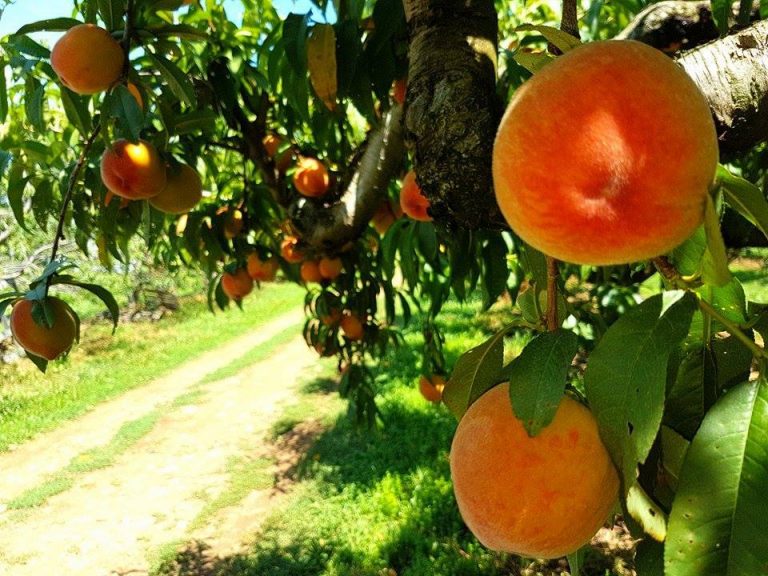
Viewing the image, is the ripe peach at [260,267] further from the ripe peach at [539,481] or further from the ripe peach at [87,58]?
the ripe peach at [539,481]

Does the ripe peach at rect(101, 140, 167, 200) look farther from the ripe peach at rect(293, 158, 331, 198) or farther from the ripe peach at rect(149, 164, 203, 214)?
the ripe peach at rect(293, 158, 331, 198)

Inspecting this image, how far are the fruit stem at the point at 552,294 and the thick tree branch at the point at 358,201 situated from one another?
989 mm

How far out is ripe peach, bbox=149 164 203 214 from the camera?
1.41 m

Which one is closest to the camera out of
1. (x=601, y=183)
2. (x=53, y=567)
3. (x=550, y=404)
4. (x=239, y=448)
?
(x=601, y=183)

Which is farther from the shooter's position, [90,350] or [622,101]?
[90,350]

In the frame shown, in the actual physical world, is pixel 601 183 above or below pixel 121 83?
below

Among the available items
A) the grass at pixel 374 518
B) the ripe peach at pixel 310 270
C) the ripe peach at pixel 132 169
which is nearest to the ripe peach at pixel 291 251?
the ripe peach at pixel 310 270

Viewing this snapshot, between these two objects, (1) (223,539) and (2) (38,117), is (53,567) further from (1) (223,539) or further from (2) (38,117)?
(2) (38,117)

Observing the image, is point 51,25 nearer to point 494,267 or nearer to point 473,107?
point 473,107

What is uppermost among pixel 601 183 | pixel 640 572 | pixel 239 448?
pixel 601 183

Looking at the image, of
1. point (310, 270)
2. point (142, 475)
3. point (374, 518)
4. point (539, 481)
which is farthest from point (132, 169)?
point (142, 475)

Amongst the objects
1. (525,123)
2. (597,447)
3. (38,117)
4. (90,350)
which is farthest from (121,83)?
(90,350)

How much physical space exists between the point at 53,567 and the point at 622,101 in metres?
4.19

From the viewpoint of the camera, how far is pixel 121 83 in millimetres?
1102
